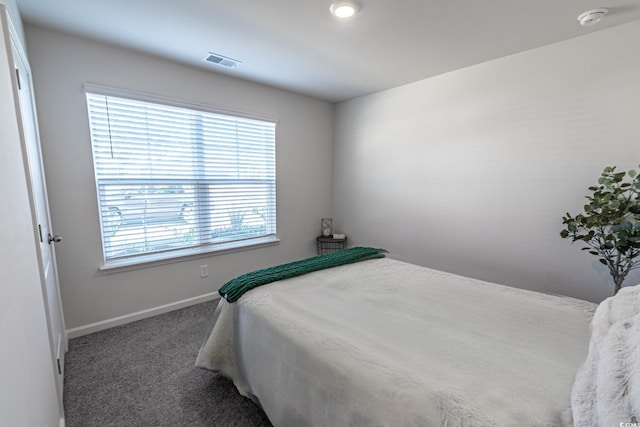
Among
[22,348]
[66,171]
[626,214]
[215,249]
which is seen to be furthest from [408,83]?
[22,348]

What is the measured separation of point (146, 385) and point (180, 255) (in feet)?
4.20

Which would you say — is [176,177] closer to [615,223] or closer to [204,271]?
[204,271]

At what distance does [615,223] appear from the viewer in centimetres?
186

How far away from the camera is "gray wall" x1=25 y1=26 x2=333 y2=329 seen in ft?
7.04

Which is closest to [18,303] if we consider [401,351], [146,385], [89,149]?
[146,385]

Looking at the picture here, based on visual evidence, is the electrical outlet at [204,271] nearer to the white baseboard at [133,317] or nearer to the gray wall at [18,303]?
the white baseboard at [133,317]

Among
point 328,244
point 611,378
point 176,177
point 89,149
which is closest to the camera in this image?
point 611,378

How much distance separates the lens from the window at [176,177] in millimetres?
2428

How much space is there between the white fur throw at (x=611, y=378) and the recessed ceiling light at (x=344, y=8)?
6.64ft

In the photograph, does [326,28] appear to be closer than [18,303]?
No

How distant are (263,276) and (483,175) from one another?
2.31 m

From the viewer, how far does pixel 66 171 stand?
2229 mm

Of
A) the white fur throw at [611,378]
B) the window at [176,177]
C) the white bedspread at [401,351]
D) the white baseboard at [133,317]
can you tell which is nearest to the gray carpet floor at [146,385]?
the white baseboard at [133,317]

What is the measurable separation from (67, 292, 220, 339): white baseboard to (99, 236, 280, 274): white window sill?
44 centimetres
